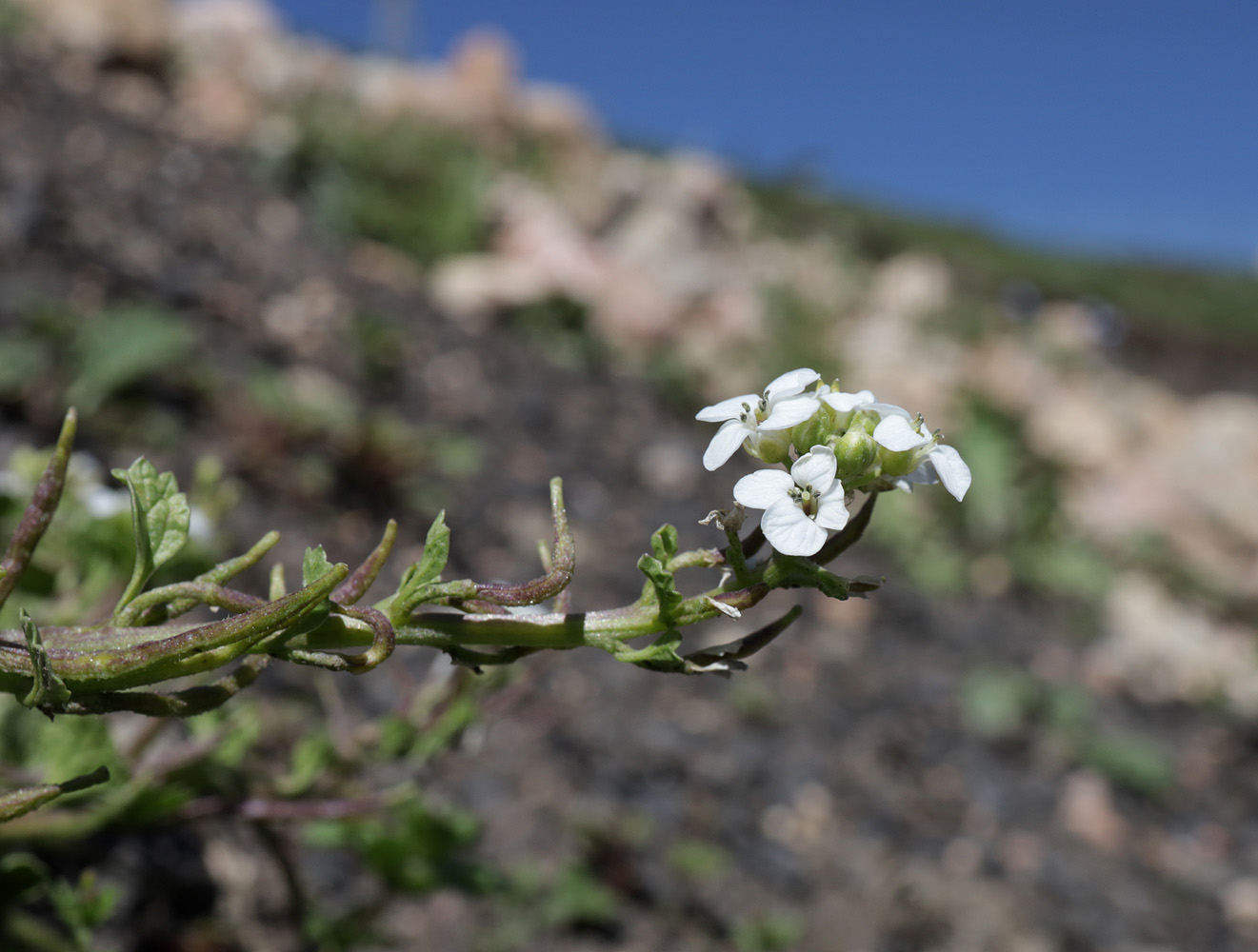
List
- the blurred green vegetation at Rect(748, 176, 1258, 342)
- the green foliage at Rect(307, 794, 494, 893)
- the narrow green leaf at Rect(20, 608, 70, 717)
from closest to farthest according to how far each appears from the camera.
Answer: the narrow green leaf at Rect(20, 608, 70, 717)
the green foliage at Rect(307, 794, 494, 893)
the blurred green vegetation at Rect(748, 176, 1258, 342)

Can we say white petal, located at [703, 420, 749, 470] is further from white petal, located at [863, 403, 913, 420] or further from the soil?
the soil

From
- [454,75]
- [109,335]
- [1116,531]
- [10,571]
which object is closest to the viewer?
[10,571]

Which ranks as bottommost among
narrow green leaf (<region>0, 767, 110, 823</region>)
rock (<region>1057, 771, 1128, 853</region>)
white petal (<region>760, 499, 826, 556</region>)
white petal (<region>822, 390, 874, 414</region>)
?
rock (<region>1057, 771, 1128, 853</region>)

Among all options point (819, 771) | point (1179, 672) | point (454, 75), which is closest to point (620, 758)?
point (819, 771)

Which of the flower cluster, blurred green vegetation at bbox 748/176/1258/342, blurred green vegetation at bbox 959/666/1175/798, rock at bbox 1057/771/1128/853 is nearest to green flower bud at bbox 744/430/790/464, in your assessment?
the flower cluster

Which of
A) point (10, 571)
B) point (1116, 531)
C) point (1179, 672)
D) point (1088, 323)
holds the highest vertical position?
point (1088, 323)

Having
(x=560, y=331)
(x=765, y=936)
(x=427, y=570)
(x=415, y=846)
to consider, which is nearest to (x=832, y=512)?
(x=427, y=570)

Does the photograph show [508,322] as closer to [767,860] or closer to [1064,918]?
[767,860]
